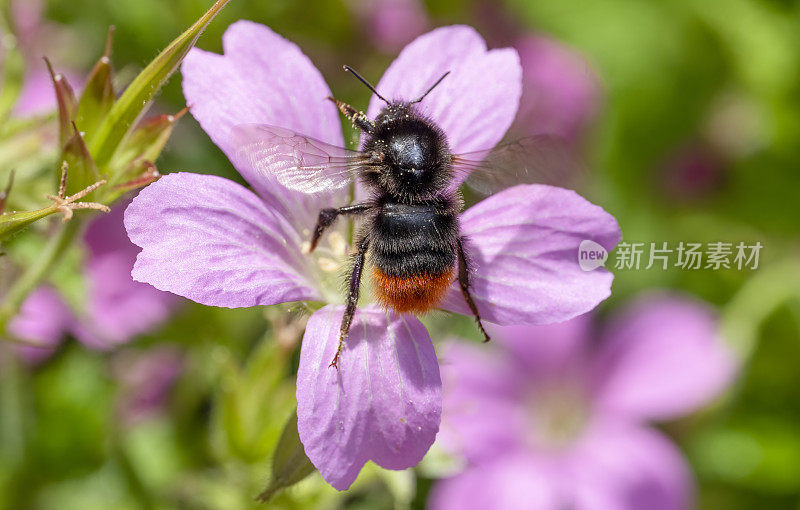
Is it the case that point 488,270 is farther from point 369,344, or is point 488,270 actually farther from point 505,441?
point 505,441

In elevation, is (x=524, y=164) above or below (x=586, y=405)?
above

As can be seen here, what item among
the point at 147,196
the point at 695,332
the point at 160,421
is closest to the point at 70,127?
the point at 147,196

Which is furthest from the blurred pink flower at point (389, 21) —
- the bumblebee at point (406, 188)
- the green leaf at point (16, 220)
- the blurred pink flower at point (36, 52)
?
the green leaf at point (16, 220)

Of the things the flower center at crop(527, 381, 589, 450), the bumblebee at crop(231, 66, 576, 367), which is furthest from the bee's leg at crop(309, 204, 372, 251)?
the flower center at crop(527, 381, 589, 450)

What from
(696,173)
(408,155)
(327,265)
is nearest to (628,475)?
(696,173)

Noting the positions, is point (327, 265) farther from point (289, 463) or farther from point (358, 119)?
point (289, 463)

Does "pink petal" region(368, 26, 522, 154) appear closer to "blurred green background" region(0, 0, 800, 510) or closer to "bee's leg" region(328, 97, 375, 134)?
"bee's leg" region(328, 97, 375, 134)

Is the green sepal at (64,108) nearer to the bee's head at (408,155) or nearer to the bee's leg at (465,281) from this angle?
the bee's head at (408,155)
